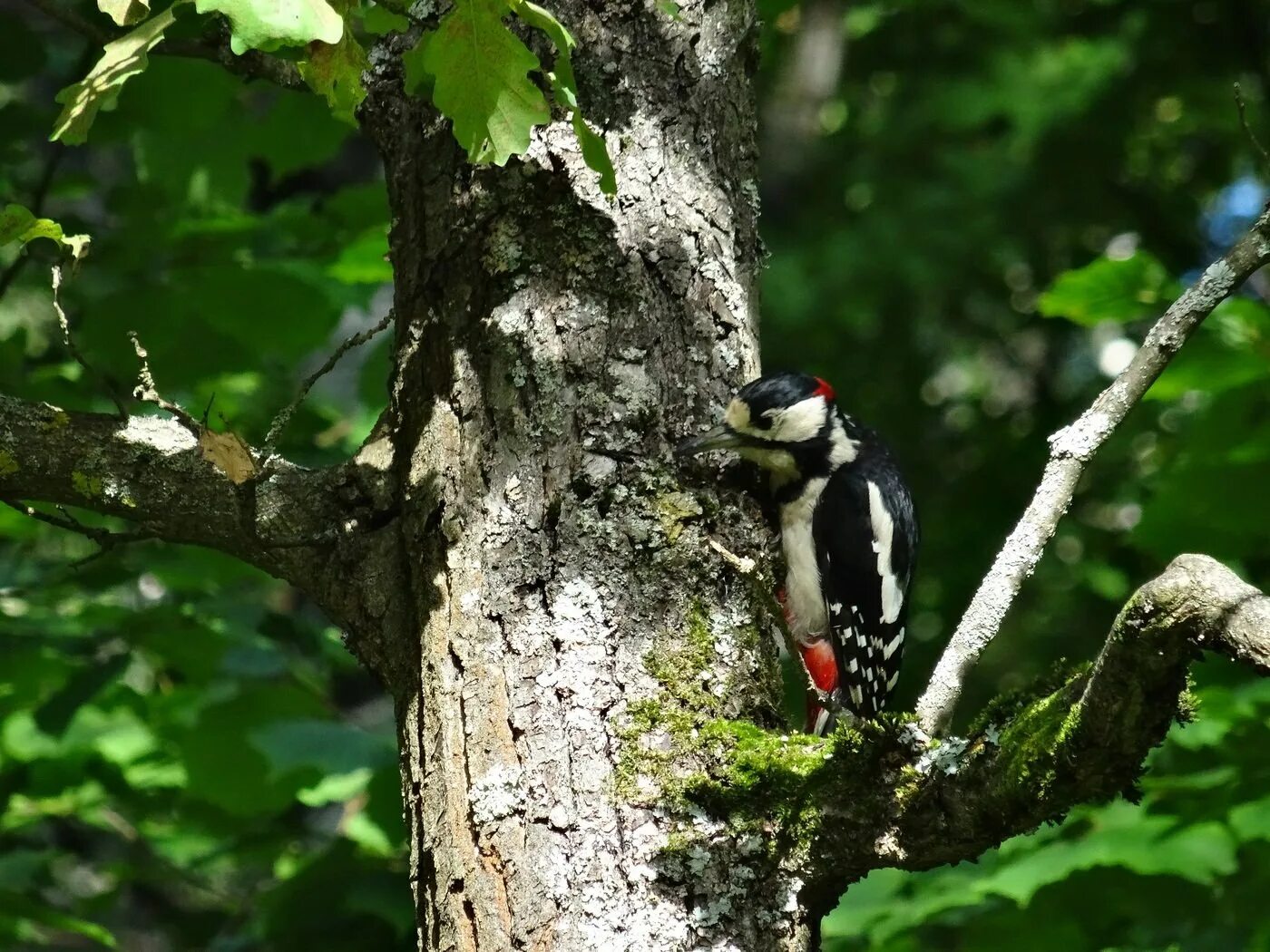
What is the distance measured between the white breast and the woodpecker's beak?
0.83 metres

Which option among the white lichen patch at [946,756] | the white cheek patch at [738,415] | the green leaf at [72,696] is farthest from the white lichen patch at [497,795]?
the green leaf at [72,696]

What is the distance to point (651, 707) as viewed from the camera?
1892 millimetres

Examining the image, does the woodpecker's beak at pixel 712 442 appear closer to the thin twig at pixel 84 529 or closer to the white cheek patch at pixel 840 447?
the thin twig at pixel 84 529

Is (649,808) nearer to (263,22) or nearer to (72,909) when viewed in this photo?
(263,22)

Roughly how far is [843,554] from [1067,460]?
1.43 metres

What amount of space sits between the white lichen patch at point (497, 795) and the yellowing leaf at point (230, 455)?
2.00ft

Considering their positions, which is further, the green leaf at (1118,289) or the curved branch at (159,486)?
the green leaf at (1118,289)

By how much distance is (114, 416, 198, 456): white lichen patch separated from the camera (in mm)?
2125

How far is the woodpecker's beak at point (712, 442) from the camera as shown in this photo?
6.96 ft

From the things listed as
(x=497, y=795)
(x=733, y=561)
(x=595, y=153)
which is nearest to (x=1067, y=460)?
(x=733, y=561)

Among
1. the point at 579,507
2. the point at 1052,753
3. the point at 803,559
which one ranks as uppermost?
the point at 803,559

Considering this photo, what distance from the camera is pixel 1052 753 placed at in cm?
158

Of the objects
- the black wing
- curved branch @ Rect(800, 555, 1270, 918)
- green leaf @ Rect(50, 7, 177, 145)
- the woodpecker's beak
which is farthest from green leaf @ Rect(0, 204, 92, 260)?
the black wing

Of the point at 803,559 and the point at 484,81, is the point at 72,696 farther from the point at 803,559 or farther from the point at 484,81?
the point at 484,81
